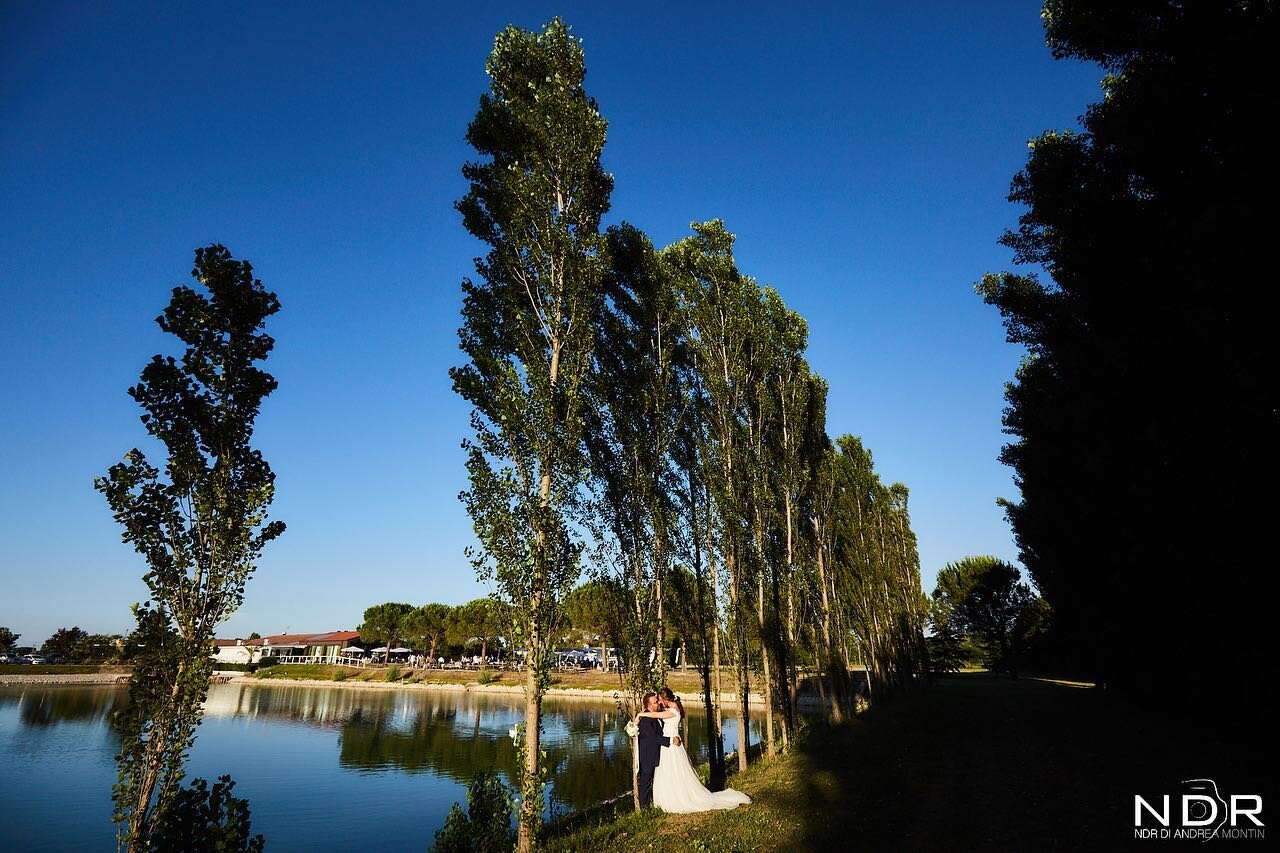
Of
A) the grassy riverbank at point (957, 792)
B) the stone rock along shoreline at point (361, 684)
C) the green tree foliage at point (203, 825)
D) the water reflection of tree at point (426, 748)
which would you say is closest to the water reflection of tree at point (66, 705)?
the stone rock along shoreline at point (361, 684)

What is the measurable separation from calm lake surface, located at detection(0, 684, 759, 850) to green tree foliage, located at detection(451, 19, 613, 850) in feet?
11.9

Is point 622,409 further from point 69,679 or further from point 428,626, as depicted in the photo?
point 69,679

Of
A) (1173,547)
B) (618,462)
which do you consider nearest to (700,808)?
(618,462)

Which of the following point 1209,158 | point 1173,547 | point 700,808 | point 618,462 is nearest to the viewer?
point 1209,158

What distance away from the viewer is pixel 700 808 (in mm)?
11719

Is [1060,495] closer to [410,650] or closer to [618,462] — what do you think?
[618,462]

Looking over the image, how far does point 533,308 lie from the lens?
1343 centimetres

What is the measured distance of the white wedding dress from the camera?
11.7m

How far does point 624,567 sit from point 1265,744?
14.7 metres

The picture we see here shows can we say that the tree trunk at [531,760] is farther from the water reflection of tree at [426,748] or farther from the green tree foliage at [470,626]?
the green tree foliage at [470,626]

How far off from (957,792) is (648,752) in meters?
6.36

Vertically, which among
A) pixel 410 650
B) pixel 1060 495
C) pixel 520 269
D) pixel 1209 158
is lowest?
pixel 410 650

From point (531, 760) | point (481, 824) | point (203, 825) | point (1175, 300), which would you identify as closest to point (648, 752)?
point (531, 760)

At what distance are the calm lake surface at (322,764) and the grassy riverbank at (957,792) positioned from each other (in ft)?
11.1
